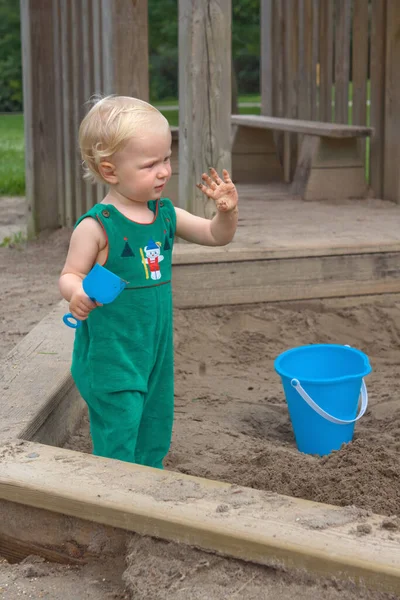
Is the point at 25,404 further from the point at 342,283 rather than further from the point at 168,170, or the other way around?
the point at 342,283

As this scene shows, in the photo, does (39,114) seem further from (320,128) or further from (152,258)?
(152,258)

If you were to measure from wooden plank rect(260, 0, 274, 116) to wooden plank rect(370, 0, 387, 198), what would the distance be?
1.75m

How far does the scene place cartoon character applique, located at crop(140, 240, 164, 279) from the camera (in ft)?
8.35

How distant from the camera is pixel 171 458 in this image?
299 centimetres

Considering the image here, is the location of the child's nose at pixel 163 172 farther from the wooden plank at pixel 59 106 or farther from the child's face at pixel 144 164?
the wooden plank at pixel 59 106

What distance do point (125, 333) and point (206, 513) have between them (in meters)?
0.70

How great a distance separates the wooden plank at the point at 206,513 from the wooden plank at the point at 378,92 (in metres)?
4.76

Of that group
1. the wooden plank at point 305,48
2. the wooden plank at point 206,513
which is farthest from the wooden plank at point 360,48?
the wooden plank at point 206,513

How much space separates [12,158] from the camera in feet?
40.9

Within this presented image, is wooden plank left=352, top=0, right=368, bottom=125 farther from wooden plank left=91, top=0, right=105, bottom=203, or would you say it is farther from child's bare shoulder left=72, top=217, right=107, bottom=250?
child's bare shoulder left=72, top=217, right=107, bottom=250

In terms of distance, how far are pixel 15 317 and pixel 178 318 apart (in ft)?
2.66

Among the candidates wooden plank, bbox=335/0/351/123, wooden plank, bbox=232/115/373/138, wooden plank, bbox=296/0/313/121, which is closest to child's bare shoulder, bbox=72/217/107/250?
wooden plank, bbox=232/115/373/138

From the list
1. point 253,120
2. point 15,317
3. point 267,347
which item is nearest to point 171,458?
point 267,347

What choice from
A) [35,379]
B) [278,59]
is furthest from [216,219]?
[278,59]
